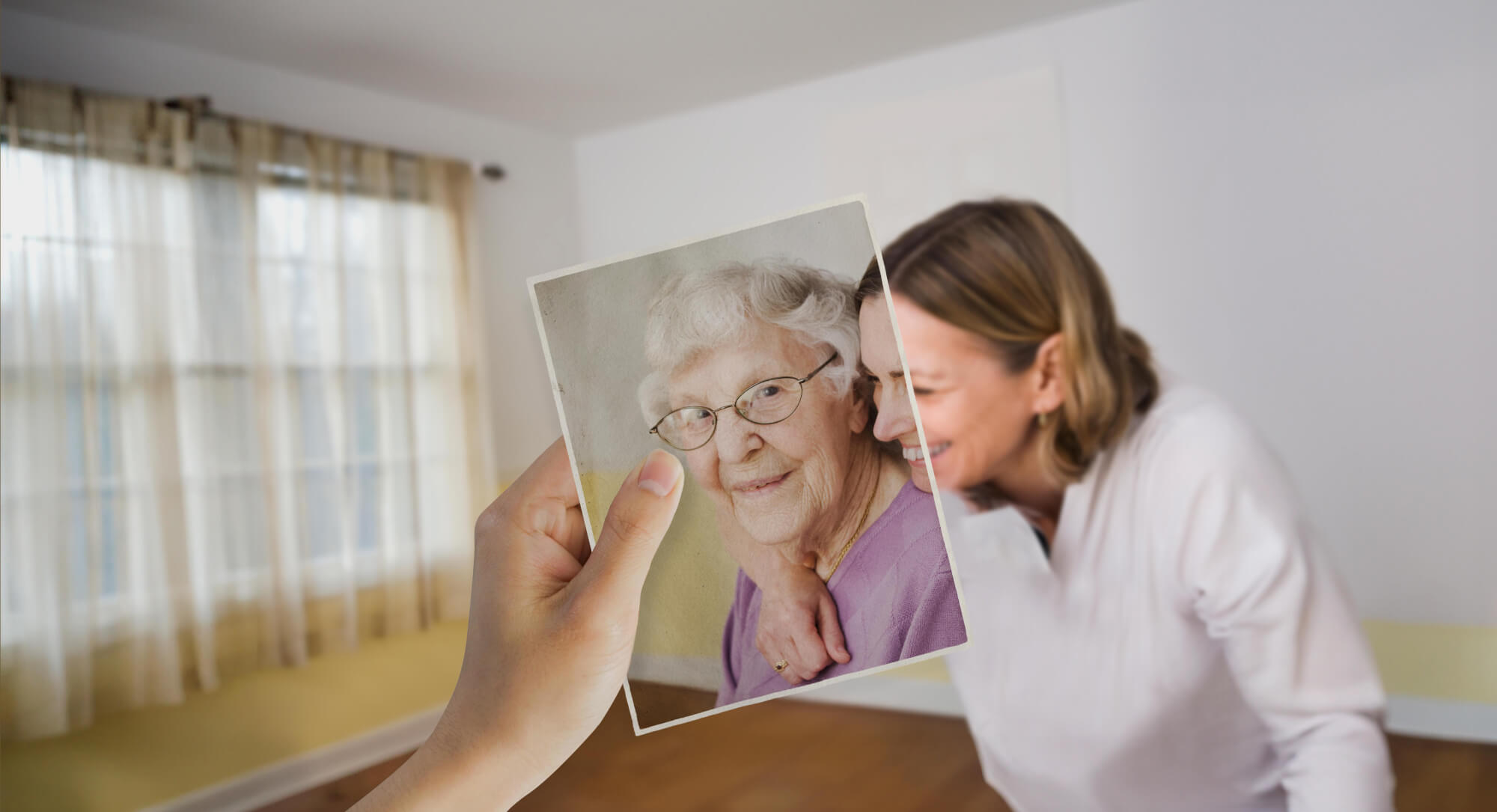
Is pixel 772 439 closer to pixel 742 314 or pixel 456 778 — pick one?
pixel 742 314

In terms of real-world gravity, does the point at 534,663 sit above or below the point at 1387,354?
below

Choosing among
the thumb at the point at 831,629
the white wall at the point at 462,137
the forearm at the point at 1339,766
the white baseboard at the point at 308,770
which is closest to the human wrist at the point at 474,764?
the thumb at the point at 831,629

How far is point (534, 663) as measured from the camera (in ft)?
2.31

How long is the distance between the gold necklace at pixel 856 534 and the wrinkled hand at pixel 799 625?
14mm

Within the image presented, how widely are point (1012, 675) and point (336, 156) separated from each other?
309 centimetres

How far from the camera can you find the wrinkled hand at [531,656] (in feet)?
2.23

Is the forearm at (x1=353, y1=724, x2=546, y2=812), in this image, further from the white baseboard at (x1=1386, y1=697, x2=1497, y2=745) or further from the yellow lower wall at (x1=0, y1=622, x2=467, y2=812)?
the white baseboard at (x1=1386, y1=697, x2=1497, y2=745)

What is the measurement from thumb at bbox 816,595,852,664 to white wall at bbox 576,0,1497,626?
2.99 metres

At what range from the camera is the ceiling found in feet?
10.0

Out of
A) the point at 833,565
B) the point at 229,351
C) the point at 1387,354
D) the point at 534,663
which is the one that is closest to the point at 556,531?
the point at 534,663

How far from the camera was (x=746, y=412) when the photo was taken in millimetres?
739

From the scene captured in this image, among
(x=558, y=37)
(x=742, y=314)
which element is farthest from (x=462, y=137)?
(x=742, y=314)

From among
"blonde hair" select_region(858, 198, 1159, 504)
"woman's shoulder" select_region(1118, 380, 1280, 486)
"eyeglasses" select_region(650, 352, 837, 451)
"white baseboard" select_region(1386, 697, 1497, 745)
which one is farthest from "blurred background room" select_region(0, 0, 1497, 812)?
"eyeglasses" select_region(650, 352, 837, 451)

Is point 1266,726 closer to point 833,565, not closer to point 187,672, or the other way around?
point 833,565
